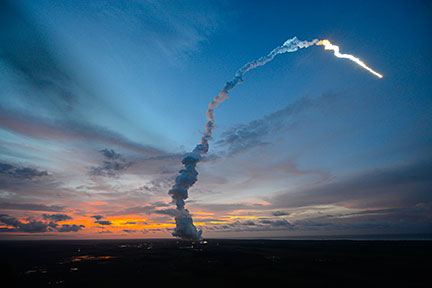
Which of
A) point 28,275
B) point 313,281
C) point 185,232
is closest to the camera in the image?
point 313,281

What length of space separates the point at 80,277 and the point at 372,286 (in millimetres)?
72671

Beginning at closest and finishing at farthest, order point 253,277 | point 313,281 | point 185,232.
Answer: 1. point 313,281
2. point 253,277
3. point 185,232

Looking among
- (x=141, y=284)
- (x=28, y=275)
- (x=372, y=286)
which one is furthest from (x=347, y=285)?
(x=28, y=275)

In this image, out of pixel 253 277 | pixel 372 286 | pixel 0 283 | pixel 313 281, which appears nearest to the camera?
pixel 0 283

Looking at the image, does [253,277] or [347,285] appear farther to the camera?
[253,277]

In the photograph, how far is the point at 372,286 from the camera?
170ft

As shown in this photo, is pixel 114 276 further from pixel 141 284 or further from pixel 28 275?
pixel 28 275

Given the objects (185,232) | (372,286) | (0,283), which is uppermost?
(185,232)

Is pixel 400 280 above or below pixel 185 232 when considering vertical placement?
below

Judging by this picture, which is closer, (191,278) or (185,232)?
(191,278)

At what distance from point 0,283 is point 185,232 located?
11306 cm

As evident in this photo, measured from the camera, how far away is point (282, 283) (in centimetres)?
5403

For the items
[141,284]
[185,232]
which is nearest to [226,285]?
[141,284]

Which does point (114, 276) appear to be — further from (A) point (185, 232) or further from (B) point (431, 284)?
(A) point (185, 232)
